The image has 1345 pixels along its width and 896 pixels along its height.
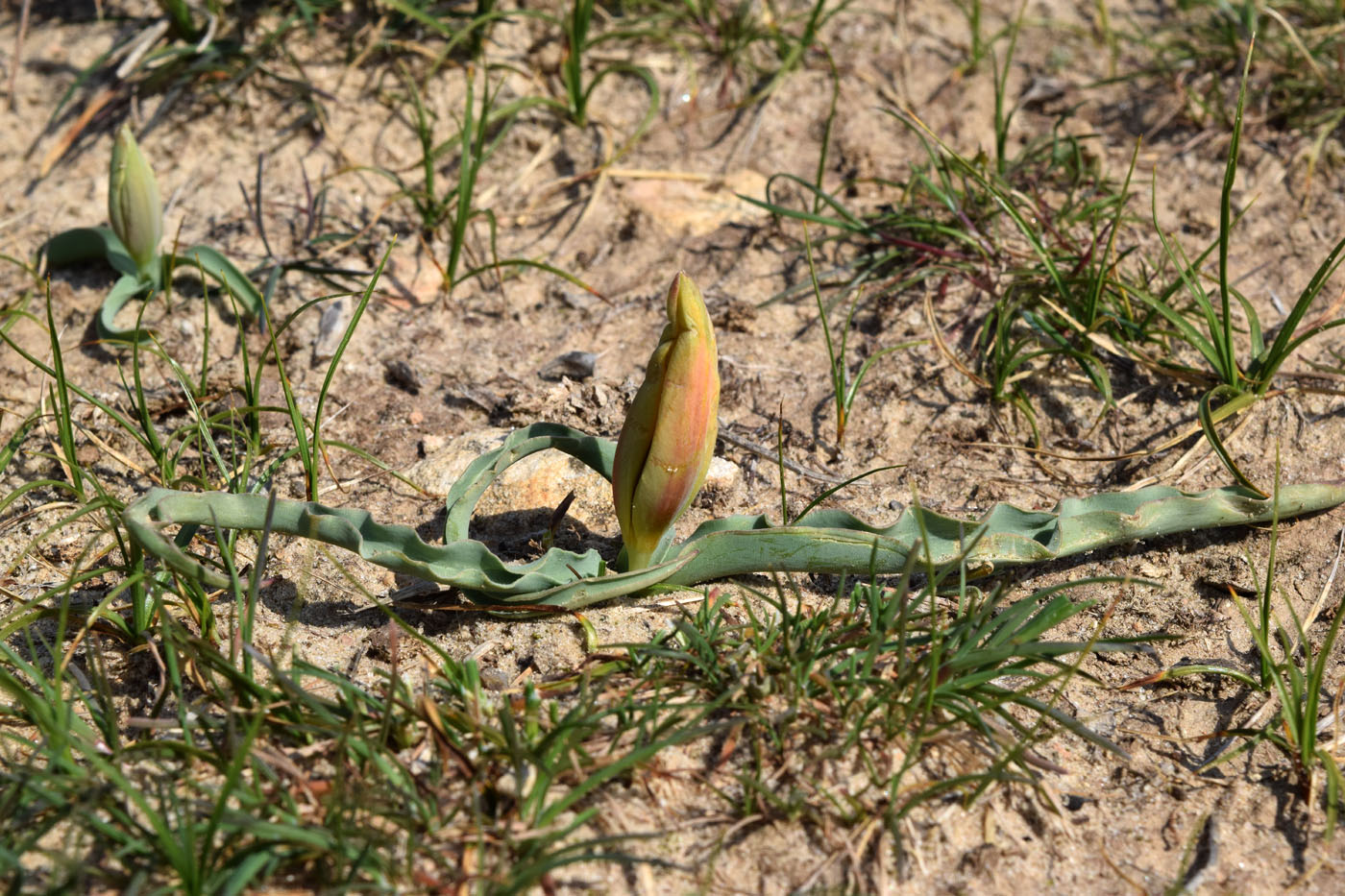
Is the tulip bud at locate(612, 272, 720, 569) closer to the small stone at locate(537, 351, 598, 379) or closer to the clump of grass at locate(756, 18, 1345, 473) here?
the small stone at locate(537, 351, 598, 379)

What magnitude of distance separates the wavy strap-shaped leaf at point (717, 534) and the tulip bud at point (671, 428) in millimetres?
123

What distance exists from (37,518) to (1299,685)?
8.40ft

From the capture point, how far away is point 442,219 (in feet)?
10.5

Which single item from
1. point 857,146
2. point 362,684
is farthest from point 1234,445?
point 362,684

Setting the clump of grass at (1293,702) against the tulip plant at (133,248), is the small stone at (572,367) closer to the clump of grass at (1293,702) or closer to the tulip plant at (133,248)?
the tulip plant at (133,248)

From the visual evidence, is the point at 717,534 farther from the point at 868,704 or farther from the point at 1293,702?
the point at 1293,702

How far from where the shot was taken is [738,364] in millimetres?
2865

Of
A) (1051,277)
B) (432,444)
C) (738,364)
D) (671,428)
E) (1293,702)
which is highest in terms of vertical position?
(1051,277)

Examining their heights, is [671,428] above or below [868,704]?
above

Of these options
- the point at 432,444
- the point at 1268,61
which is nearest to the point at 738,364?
the point at 432,444

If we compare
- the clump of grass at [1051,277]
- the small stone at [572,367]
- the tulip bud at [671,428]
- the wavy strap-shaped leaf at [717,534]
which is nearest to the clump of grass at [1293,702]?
the wavy strap-shaped leaf at [717,534]

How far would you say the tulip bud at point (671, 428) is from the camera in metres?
1.79

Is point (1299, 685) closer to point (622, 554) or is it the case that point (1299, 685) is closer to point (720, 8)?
point (622, 554)

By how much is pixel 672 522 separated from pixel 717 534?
0.09 meters
